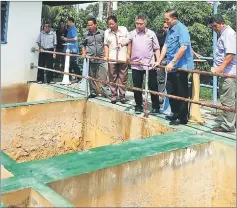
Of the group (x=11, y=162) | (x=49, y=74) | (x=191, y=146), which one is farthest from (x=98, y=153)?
(x=49, y=74)

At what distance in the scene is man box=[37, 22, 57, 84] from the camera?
834 centimetres

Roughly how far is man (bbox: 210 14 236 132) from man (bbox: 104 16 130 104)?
188 centimetres

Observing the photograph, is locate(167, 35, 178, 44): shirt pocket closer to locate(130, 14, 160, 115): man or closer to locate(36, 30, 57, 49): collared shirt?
locate(130, 14, 160, 115): man

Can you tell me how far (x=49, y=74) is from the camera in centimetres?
845

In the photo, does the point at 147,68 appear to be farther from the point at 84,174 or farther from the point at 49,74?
the point at 49,74

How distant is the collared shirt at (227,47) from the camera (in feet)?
14.1

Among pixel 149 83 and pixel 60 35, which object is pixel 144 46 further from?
pixel 60 35

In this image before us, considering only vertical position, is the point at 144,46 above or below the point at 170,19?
below

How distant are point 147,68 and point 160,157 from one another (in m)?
1.92

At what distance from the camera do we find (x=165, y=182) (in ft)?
13.0

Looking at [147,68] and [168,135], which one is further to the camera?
[147,68]

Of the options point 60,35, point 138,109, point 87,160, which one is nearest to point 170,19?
point 138,109

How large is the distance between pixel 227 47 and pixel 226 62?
0.62 feet

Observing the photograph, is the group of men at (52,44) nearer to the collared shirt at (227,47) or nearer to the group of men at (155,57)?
the group of men at (155,57)
